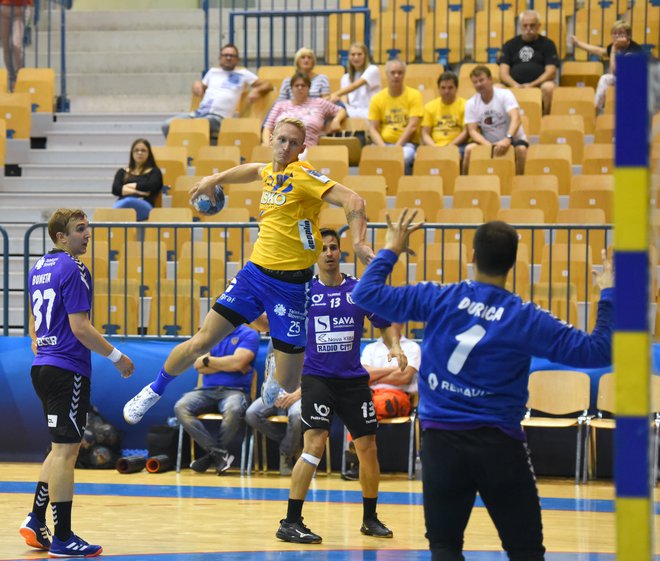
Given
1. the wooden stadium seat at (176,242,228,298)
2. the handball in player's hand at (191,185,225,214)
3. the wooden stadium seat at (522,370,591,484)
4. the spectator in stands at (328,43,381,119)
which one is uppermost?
the spectator in stands at (328,43,381,119)

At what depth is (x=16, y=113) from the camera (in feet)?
55.0

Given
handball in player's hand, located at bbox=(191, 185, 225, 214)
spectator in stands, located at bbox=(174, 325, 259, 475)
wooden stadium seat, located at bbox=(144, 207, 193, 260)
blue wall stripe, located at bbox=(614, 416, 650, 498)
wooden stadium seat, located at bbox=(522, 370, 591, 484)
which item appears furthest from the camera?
wooden stadium seat, located at bbox=(144, 207, 193, 260)

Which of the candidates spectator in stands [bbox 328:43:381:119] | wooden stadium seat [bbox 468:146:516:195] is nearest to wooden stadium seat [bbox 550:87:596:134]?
wooden stadium seat [bbox 468:146:516:195]

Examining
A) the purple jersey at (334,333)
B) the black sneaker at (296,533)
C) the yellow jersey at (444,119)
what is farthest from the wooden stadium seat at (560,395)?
the yellow jersey at (444,119)

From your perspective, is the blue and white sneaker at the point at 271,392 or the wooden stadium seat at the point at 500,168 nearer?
the blue and white sneaker at the point at 271,392

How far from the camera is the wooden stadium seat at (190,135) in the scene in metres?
15.8

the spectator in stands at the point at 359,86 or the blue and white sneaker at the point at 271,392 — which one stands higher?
the spectator in stands at the point at 359,86

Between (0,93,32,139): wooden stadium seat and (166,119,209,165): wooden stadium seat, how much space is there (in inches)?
88.0

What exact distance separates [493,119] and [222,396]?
5.18 m

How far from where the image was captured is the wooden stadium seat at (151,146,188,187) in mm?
15031

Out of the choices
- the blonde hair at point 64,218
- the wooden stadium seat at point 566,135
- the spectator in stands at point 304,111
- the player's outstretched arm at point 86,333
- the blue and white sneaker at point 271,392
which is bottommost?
the blue and white sneaker at point 271,392

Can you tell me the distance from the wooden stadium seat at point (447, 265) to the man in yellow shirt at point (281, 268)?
434 centimetres

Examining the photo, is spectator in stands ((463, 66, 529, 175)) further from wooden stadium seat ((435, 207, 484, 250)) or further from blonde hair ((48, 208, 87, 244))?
blonde hair ((48, 208, 87, 244))

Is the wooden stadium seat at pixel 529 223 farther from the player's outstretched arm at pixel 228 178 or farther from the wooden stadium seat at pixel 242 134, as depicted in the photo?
the player's outstretched arm at pixel 228 178
